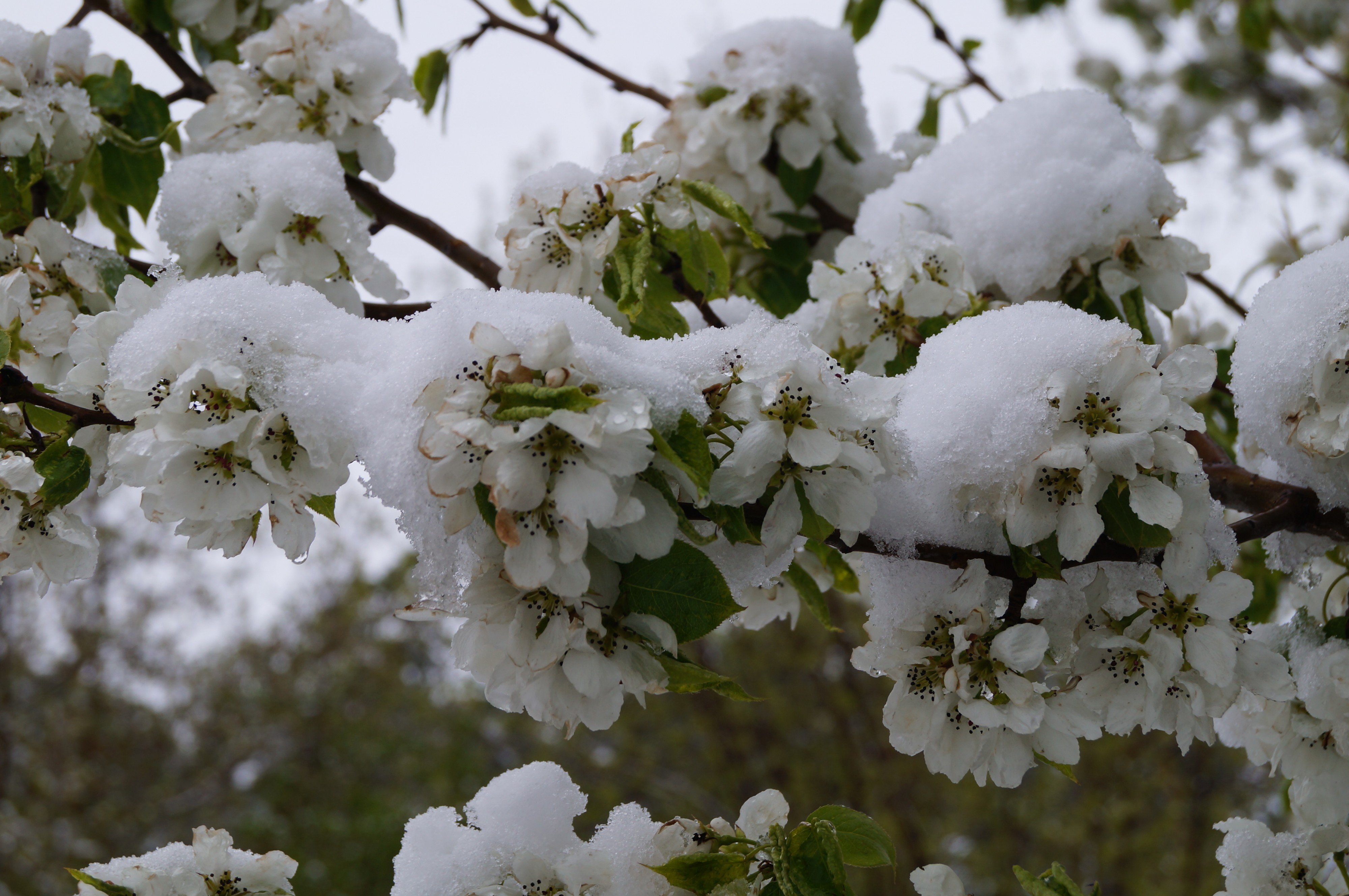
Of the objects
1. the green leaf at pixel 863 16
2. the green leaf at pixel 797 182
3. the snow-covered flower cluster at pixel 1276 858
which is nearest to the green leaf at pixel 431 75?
the green leaf at pixel 797 182

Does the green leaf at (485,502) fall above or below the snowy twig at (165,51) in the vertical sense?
above

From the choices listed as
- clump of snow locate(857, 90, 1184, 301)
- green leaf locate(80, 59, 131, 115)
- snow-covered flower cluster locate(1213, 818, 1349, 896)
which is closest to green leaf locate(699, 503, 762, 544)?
clump of snow locate(857, 90, 1184, 301)

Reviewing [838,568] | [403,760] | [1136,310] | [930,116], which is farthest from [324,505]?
[403,760]

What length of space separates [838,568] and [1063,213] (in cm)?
44

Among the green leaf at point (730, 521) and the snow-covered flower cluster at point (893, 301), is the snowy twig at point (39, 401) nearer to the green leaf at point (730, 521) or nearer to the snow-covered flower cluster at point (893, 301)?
the green leaf at point (730, 521)

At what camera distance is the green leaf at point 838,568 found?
1.03 metres

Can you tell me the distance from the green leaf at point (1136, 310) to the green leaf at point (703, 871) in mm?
692

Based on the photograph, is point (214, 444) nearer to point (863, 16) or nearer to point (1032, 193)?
point (1032, 193)

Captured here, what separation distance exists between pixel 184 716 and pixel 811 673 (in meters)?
4.67

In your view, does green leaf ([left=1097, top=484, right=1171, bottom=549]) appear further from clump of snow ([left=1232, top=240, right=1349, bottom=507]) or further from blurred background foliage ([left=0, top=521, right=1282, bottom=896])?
blurred background foliage ([left=0, top=521, right=1282, bottom=896])

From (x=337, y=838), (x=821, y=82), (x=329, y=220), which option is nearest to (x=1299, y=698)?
(x=821, y=82)

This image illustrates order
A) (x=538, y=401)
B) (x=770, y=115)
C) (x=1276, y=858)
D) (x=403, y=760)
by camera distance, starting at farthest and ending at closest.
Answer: (x=403, y=760) → (x=770, y=115) → (x=1276, y=858) → (x=538, y=401)

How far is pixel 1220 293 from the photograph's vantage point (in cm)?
146

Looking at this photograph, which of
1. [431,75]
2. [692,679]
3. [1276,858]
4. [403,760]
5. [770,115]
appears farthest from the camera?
[403,760]
